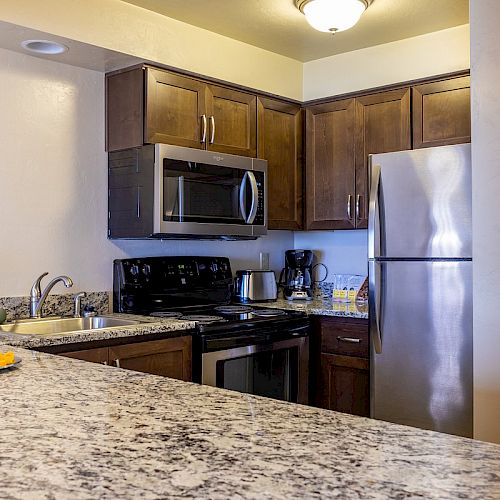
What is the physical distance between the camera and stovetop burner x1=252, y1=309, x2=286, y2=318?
128 inches

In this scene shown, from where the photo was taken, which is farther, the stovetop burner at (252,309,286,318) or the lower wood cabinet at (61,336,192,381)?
the stovetop burner at (252,309,286,318)

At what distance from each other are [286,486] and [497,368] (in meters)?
1.90

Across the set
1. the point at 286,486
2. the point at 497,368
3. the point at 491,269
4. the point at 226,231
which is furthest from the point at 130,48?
the point at 286,486

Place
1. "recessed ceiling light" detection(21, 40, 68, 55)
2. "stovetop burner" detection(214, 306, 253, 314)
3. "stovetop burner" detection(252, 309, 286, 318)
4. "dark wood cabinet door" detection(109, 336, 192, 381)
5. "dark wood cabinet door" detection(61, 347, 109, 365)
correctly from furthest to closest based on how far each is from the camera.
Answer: "stovetop burner" detection(214, 306, 253, 314)
"stovetop burner" detection(252, 309, 286, 318)
"recessed ceiling light" detection(21, 40, 68, 55)
"dark wood cabinet door" detection(109, 336, 192, 381)
"dark wood cabinet door" detection(61, 347, 109, 365)

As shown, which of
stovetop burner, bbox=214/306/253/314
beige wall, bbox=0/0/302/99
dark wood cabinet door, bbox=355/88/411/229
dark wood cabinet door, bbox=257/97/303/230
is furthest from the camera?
dark wood cabinet door, bbox=257/97/303/230

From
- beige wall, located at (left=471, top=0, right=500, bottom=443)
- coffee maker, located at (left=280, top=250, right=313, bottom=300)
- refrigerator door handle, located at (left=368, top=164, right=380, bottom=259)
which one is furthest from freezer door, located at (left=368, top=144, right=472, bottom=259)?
coffee maker, located at (left=280, top=250, right=313, bottom=300)

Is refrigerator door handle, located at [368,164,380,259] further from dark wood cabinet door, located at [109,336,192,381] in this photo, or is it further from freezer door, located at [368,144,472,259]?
dark wood cabinet door, located at [109,336,192,381]

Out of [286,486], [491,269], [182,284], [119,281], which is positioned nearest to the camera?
[286,486]

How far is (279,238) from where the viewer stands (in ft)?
14.1

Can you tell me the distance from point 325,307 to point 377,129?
3.55ft

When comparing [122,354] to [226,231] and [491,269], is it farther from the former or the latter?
[491,269]

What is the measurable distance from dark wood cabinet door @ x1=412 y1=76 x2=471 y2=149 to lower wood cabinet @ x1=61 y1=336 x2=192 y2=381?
174 cm

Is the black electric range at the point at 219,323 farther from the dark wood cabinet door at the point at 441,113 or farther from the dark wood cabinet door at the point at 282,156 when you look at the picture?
the dark wood cabinet door at the point at 441,113

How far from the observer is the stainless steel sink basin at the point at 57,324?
2.82m
